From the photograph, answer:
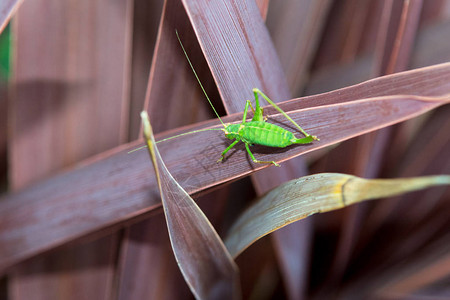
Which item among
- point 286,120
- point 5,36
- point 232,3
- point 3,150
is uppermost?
point 5,36

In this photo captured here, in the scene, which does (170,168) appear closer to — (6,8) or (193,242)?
(193,242)

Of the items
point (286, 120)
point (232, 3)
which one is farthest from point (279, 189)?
point (232, 3)

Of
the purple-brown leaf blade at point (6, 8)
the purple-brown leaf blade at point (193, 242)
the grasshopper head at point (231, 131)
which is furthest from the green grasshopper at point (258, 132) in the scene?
the purple-brown leaf blade at point (6, 8)

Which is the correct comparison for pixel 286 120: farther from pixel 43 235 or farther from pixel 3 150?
pixel 3 150

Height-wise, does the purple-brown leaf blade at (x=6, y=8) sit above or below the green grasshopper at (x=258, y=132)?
above

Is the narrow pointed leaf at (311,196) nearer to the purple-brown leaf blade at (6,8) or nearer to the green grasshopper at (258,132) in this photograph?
the green grasshopper at (258,132)
